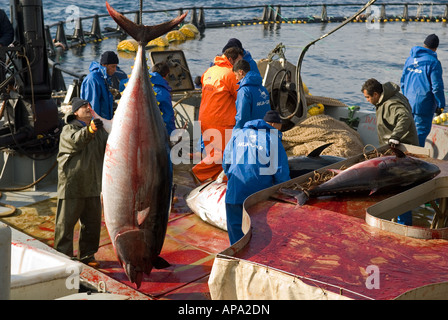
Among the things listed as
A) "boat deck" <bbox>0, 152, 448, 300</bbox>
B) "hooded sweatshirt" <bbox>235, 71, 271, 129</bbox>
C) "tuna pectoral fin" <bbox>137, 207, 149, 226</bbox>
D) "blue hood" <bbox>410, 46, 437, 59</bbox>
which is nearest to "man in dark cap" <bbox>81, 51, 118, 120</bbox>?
"hooded sweatshirt" <bbox>235, 71, 271, 129</bbox>

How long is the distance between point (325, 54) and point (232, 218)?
2961cm

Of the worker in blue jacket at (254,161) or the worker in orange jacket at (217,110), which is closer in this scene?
the worker in blue jacket at (254,161)

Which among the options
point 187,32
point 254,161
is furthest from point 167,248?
point 187,32

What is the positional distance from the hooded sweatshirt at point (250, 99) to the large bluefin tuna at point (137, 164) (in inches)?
159

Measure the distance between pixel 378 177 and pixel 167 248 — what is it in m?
2.58

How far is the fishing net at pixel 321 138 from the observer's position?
29.6ft

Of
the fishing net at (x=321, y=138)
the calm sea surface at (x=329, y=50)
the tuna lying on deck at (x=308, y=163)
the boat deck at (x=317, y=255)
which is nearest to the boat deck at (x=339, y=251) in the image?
the boat deck at (x=317, y=255)

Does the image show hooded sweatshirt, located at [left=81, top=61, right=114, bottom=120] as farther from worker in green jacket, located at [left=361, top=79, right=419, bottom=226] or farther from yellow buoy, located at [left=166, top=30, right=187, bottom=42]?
yellow buoy, located at [left=166, top=30, right=187, bottom=42]

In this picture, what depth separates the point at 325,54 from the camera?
3425 centimetres

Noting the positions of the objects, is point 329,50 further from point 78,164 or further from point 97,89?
point 78,164

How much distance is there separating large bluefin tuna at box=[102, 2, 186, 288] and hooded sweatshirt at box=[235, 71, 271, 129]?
4042 mm

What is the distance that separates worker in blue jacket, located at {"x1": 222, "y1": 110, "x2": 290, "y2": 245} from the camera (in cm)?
569

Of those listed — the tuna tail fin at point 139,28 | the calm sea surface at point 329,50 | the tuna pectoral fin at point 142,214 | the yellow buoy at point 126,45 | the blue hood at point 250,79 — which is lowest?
the calm sea surface at point 329,50

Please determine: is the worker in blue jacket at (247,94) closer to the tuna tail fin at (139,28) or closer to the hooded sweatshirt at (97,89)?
the hooded sweatshirt at (97,89)
